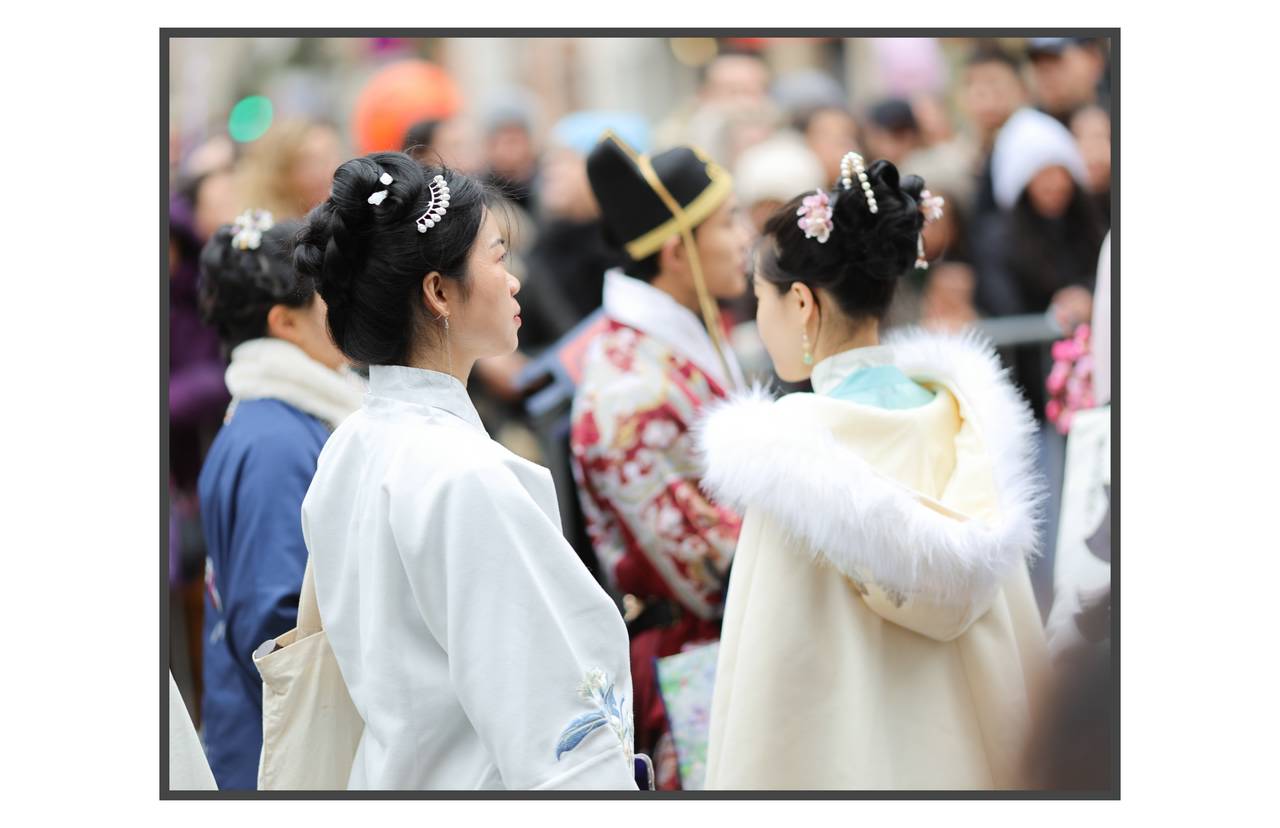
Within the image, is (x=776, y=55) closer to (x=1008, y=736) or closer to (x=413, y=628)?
(x=1008, y=736)

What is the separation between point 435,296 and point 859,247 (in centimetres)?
86

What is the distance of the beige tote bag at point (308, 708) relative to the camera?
1.88m

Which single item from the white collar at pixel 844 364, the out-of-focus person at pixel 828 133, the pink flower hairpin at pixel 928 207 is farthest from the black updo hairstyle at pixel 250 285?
the out-of-focus person at pixel 828 133

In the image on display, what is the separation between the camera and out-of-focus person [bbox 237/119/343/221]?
357 centimetres

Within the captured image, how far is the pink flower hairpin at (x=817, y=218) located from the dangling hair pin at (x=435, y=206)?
2.46 feet

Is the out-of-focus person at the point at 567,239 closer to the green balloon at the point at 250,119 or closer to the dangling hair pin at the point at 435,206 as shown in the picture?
the green balloon at the point at 250,119

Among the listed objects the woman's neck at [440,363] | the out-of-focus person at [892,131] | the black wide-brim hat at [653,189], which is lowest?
the woman's neck at [440,363]

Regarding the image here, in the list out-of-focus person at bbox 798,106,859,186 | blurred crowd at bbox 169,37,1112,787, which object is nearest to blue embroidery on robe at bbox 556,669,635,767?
blurred crowd at bbox 169,37,1112,787

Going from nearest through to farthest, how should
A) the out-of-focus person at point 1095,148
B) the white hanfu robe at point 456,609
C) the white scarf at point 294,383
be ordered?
1. the white hanfu robe at point 456,609
2. the white scarf at point 294,383
3. the out-of-focus person at point 1095,148

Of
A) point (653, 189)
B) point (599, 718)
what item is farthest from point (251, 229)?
point (599, 718)

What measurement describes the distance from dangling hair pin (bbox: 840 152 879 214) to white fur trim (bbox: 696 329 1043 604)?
1.12 ft

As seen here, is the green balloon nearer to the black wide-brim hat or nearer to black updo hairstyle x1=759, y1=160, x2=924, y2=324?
the black wide-brim hat

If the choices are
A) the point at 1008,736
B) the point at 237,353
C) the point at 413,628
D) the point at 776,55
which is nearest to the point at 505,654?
the point at 413,628

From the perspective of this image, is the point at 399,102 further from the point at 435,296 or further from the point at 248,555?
the point at 435,296
